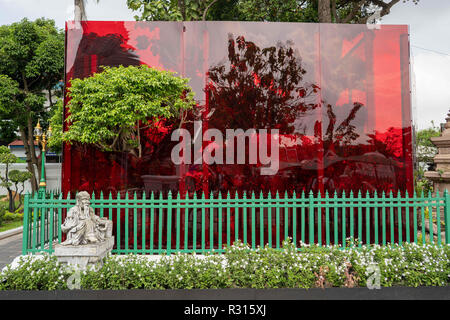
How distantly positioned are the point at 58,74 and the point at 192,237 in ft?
44.2

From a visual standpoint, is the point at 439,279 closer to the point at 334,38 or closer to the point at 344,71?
the point at 344,71

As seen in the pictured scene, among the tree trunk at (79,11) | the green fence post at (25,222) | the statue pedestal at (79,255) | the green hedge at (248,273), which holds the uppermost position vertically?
the tree trunk at (79,11)

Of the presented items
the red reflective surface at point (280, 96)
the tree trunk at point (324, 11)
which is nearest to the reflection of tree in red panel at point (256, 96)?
the red reflective surface at point (280, 96)

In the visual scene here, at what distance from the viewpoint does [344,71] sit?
6.82 metres

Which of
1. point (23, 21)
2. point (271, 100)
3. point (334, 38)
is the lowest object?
point (271, 100)

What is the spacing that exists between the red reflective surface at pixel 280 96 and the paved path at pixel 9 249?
2693 millimetres

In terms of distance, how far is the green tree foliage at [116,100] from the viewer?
539 centimetres

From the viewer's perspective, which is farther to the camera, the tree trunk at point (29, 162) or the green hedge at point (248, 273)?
the tree trunk at point (29, 162)

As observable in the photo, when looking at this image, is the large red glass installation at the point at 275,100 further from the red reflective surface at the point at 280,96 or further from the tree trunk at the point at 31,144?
the tree trunk at the point at 31,144

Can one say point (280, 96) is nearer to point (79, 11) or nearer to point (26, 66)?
point (79, 11)

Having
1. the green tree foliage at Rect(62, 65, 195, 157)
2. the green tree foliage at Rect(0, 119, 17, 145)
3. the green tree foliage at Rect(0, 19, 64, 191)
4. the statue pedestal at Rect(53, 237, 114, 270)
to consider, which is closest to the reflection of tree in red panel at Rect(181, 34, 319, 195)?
the green tree foliage at Rect(62, 65, 195, 157)

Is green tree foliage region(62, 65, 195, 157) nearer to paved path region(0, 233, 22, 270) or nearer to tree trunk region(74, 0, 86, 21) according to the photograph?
paved path region(0, 233, 22, 270)

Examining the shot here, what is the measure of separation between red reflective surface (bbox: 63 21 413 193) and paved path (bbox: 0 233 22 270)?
2693mm
